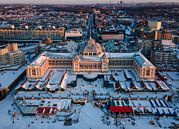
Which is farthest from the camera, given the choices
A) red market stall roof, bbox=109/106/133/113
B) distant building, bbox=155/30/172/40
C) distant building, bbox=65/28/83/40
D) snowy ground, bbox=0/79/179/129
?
distant building, bbox=65/28/83/40

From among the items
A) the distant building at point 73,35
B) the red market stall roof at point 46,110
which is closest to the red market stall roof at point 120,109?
the red market stall roof at point 46,110

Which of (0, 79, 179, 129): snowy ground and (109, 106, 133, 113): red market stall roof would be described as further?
(109, 106, 133, 113): red market stall roof

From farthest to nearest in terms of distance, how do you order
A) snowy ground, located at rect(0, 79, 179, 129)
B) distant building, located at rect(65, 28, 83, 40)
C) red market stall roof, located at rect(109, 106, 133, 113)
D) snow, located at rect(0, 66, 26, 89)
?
distant building, located at rect(65, 28, 83, 40), snow, located at rect(0, 66, 26, 89), red market stall roof, located at rect(109, 106, 133, 113), snowy ground, located at rect(0, 79, 179, 129)

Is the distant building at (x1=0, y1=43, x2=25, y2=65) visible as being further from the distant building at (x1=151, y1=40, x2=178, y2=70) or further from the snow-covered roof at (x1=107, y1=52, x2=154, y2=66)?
the distant building at (x1=151, y1=40, x2=178, y2=70)

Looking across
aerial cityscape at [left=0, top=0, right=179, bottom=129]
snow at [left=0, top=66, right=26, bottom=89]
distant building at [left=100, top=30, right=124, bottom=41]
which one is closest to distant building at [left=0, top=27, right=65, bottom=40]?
distant building at [left=100, top=30, right=124, bottom=41]

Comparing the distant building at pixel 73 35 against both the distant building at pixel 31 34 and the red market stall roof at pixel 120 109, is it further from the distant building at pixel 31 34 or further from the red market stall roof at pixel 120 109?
the red market stall roof at pixel 120 109

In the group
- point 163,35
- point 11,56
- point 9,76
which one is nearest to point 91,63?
point 9,76

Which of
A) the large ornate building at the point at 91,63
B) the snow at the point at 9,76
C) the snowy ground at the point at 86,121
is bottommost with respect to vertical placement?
the snowy ground at the point at 86,121
